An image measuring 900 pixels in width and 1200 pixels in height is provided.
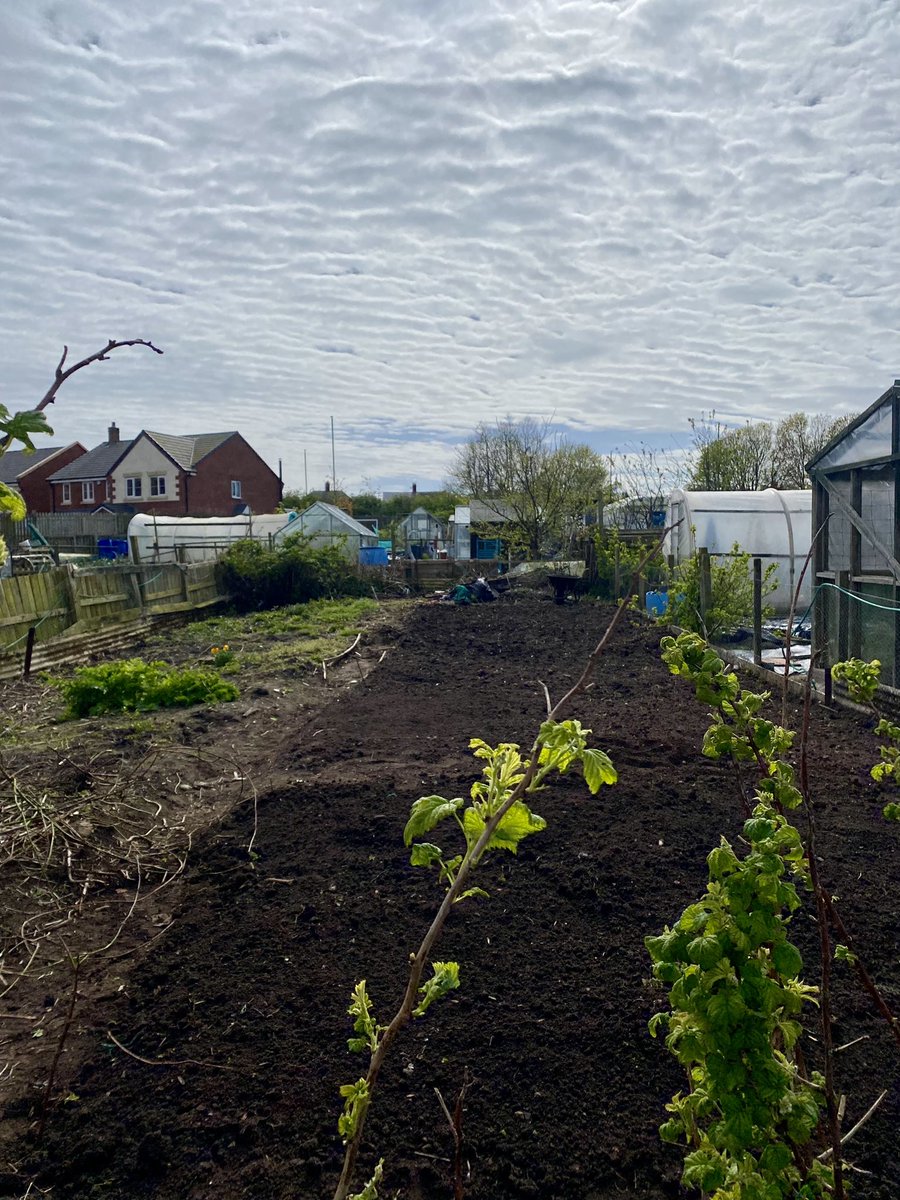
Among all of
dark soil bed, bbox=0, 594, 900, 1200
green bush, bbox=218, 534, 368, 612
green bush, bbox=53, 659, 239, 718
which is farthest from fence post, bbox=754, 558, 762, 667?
green bush, bbox=218, 534, 368, 612

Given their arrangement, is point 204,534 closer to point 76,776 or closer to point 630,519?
point 630,519

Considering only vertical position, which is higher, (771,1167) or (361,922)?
(771,1167)

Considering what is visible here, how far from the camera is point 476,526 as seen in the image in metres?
29.7

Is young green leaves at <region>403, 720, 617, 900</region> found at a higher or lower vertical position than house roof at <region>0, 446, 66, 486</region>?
lower

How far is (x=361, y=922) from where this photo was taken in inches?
140

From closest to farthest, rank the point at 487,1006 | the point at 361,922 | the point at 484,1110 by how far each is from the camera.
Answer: the point at 484,1110 → the point at 487,1006 → the point at 361,922

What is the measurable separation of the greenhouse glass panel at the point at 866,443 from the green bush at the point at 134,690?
6.93m

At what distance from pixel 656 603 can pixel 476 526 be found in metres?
15.0

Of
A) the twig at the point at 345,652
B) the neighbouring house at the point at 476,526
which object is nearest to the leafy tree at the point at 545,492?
the neighbouring house at the point at 476,526

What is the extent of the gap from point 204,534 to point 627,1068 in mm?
28383

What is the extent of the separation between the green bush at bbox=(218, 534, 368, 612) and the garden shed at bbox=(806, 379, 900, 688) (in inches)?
531

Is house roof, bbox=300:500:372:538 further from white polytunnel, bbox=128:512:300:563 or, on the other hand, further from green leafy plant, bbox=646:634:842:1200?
green leafy plant, bbox=646:634:842:1200

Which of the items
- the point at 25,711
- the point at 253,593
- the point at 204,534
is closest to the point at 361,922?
the point at 25,711

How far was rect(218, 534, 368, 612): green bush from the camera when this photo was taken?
1944cm
